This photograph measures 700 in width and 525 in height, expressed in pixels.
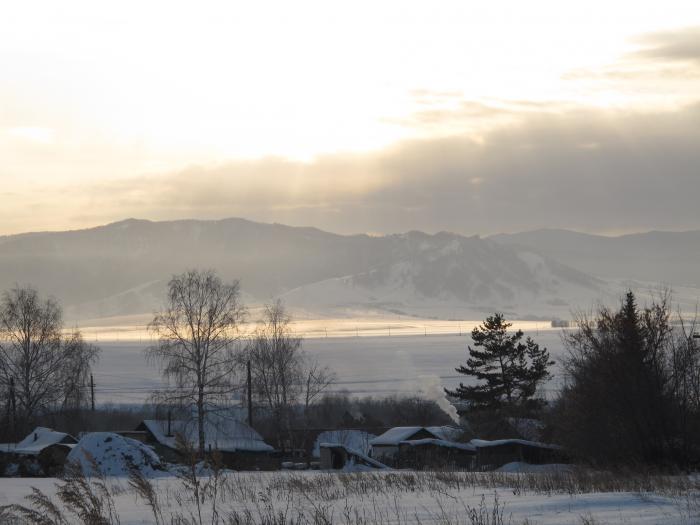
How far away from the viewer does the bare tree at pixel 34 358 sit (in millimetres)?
63219

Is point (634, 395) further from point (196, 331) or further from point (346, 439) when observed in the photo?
point (346, 439)

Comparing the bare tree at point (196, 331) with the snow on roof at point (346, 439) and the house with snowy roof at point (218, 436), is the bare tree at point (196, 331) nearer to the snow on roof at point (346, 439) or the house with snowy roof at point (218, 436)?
the house with snowy roof at point (218, 436)

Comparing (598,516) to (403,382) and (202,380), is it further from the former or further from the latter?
(403,382)

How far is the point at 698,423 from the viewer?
3080 centimetres

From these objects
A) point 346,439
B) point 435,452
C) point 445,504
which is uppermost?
point 445,504

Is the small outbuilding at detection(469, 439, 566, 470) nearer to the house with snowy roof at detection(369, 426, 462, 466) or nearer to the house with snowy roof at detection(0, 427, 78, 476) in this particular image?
the house with snowy roof at detection(369, 426, 462, 466)

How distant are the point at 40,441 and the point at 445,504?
42.3 meters

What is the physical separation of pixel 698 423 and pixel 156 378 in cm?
15560

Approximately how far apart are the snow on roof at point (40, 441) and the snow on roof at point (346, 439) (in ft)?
52.7

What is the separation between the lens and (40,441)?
52.9 m

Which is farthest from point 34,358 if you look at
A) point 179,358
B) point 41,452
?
point 41,452

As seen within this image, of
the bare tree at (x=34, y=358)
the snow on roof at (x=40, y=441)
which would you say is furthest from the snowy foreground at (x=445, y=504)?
the bare tree at (x=34, y=358)

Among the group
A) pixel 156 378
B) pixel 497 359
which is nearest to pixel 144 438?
pixel 497 359

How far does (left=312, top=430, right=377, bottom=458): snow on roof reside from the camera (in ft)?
207
